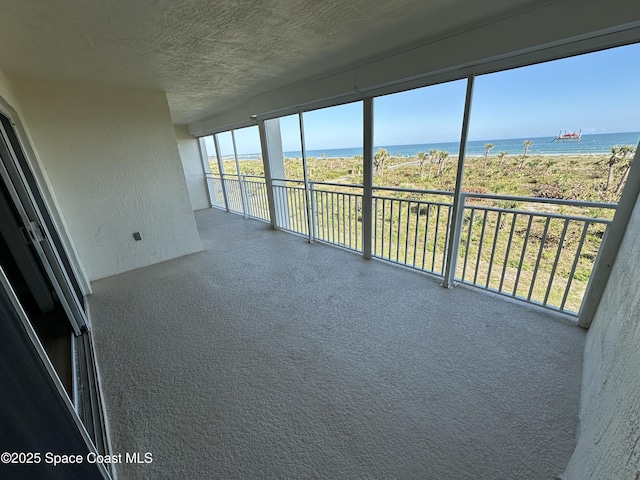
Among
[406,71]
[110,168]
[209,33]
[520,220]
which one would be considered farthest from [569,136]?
[110,168]

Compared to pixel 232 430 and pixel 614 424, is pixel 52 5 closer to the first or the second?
pixel 232 430

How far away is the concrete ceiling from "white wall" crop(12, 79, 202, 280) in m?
0.28

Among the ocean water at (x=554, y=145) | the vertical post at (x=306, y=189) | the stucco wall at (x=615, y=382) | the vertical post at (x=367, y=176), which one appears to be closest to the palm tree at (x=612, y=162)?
the ocean water at (x=554, y=145)

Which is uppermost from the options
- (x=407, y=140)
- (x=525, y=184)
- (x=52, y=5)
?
(x=52, y=5)

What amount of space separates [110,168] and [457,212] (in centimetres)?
396

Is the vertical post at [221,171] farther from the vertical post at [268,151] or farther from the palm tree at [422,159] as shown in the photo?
the palm tree at [422,159]

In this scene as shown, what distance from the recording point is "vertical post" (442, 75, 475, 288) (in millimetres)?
1973

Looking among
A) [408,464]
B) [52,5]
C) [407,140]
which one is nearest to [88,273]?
[52,5]

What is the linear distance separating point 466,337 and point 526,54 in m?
2.03

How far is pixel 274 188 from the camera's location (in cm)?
452

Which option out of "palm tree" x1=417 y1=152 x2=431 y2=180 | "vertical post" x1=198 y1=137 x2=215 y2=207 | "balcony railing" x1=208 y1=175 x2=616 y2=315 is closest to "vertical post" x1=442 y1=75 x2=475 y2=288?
"balcony railing" x1=208 y1=175 x2=616 y2=315

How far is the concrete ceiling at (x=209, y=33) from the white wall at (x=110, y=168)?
0.93 ft

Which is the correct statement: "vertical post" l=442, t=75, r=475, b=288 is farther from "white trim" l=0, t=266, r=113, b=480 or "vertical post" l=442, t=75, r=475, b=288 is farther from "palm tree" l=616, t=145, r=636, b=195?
"white trim" l=0, t=266, r=113, b=480

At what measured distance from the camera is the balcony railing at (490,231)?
6.50ft
